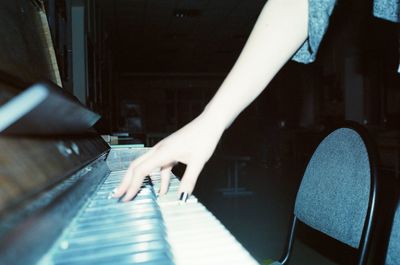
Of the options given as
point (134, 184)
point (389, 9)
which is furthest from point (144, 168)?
point (389, 9)

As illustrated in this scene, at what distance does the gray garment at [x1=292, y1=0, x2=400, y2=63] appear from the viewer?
2.88 feet

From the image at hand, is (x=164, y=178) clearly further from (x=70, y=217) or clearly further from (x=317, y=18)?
(x=317, y=18)

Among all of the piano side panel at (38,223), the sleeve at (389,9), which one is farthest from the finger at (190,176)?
the sleeve at (389,9)

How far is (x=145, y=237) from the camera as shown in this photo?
57cm

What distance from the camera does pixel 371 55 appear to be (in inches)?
353

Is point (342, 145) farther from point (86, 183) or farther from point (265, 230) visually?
point (265, 230)

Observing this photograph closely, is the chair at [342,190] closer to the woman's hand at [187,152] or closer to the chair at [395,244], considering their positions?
the chair at [395,244]

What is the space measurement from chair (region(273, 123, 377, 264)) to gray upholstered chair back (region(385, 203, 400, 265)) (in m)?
0.10

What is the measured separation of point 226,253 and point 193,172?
11.0 inches

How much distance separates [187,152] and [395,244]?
719 millimetres

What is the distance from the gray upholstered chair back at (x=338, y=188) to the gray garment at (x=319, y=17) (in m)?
0.49

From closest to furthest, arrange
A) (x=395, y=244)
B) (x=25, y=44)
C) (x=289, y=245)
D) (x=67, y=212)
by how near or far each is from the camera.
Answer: (x=67, y=212)
(x=395, y=244)
(x=25, y=44)
(x=289, y=245)

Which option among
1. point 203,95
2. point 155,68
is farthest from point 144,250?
point 203,95

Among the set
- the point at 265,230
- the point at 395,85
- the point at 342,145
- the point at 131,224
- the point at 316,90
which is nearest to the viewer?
the point at 131,224
